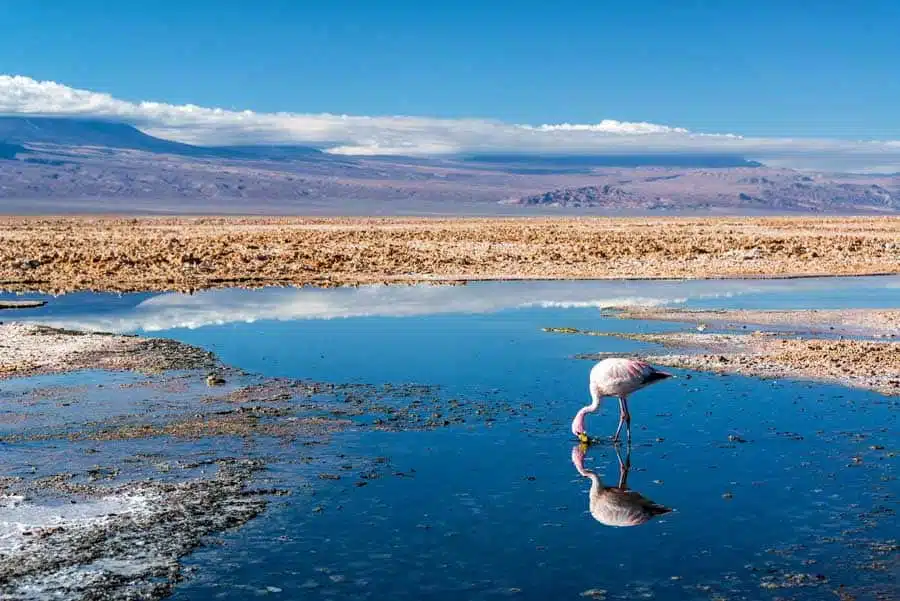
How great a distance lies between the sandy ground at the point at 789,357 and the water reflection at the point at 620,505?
582 centimetres

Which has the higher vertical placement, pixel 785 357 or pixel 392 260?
pixel 785 357

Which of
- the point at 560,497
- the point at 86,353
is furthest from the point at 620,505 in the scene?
the point at 86,353

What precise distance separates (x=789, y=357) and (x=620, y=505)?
8.53 metres

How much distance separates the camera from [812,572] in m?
8.15

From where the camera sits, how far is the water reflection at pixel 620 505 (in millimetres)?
9469

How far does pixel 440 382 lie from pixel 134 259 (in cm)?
2548

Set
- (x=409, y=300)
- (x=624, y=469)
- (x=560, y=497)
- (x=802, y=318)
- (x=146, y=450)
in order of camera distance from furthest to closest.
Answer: (x=409, y=300) → (x=802, y=318) → (x=146, y=450) → (x=624, y=469) → (x=560, y=497)

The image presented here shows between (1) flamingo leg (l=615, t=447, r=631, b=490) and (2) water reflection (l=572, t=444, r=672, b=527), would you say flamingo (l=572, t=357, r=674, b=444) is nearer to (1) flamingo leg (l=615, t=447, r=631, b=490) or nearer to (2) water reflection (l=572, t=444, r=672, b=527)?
(1) flamingo leg (l=615, t=447, r=631, b=490)

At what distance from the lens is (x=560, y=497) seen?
10.1 m

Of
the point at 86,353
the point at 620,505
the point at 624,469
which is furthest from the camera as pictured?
the point at 86,353

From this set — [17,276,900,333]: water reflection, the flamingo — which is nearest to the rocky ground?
the flamingo

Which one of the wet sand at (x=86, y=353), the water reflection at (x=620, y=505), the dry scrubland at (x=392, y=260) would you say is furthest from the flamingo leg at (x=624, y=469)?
the dry scrubland at (x=392, y=260)

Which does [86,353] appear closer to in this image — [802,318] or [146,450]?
[146,450]

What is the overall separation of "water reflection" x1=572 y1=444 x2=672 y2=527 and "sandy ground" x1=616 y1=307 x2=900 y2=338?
11813 millimetres
